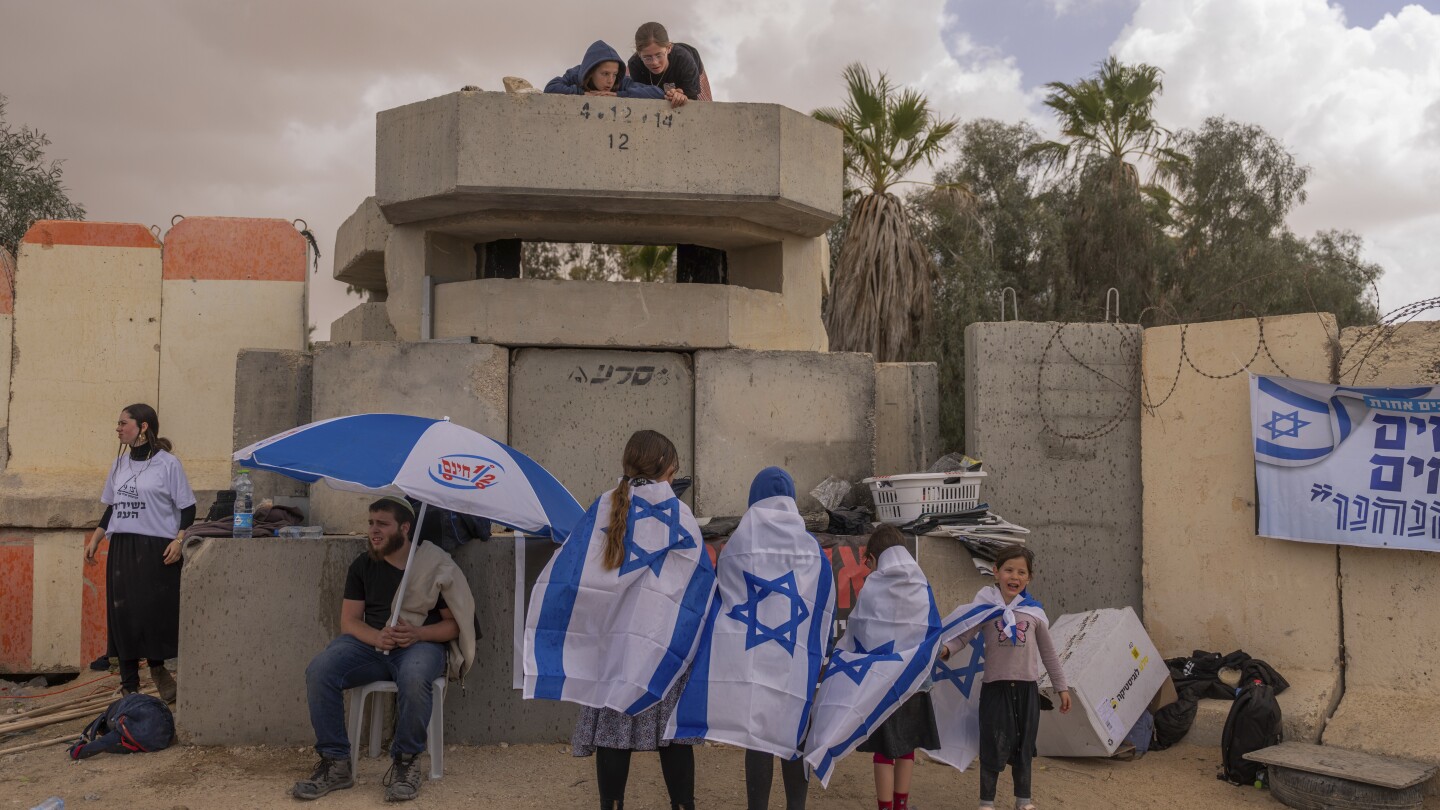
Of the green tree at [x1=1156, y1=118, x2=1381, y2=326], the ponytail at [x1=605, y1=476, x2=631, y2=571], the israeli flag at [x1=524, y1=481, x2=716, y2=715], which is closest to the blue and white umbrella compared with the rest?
the israeli flag at [x1=524, y1=481, x2=716, y2=715]

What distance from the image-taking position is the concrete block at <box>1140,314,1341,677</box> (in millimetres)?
6430

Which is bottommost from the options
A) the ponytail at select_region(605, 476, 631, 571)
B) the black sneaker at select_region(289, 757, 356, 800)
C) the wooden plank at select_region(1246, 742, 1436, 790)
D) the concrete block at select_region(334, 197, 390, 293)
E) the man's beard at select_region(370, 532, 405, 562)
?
the black sneaker at select_region(289, 757, 356, 800)

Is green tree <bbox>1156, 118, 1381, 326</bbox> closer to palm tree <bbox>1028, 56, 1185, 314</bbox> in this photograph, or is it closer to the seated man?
palm tree <bbox>1028, 56, 1185, 314</bbox>

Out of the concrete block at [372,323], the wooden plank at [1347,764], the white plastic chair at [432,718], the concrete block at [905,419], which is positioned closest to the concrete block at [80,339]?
the concrete block at [372,323]

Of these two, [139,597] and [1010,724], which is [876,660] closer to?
[1010,724]

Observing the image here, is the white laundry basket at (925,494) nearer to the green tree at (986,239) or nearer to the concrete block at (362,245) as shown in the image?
the concrete block at (362,245)

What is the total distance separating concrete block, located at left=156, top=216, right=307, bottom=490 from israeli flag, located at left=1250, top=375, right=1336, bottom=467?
22.8 feet

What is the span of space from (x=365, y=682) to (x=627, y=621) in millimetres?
1694

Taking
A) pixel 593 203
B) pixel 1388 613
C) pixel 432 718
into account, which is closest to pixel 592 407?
pixel 593 203

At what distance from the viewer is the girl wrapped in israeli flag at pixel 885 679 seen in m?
4.33

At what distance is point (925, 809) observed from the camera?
5184mm

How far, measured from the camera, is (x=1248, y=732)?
5.71 meters

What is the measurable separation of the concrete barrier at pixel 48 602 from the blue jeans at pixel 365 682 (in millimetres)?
4139

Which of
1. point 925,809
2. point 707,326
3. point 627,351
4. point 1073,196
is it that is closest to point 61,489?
point 627,351
